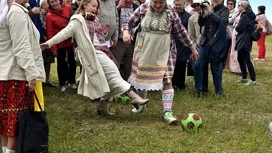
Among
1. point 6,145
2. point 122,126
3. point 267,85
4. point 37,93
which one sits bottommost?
point 267,85

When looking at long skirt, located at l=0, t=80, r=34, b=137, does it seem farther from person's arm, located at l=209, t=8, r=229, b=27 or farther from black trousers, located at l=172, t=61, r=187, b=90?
black trousers, located at l=172, t=61, r=187, b=90

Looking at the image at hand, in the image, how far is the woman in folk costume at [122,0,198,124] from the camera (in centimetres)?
565

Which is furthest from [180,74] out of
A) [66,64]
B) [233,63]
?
[233,63]

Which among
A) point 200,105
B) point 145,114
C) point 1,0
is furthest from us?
point 200,105

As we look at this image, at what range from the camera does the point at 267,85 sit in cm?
945

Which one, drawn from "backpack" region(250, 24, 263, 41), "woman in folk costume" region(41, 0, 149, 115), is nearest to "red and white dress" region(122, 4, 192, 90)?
"woman in folk costume" region(41, 0, 149, 115)

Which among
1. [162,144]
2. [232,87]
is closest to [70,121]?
[162,144]

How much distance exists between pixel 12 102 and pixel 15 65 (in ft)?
1.20

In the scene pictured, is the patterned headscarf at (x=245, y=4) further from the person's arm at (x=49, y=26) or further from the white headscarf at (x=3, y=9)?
the white headscarf at (x=3, y=9)

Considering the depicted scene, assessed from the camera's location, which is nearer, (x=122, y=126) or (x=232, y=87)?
(x=122, y=126)

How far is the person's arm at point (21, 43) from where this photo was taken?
3.80 meters

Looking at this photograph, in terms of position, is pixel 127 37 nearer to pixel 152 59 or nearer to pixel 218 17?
pixel 152 59

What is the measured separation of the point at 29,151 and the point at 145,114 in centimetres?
251

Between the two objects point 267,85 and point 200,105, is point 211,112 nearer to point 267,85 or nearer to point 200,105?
point 200,105
